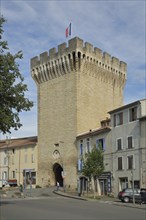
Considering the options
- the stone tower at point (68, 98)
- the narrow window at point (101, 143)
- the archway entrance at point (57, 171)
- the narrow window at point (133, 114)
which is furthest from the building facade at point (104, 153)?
the archway entrance at point (57, 171)

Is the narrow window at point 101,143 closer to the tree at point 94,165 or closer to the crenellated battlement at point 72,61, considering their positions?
the tree at point 94,165

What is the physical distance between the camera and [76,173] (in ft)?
187

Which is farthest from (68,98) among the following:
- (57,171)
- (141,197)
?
(141,197)

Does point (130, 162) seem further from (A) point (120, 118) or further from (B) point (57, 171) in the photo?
(B) point (57, 171)

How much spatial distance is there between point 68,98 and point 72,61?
5908 mm

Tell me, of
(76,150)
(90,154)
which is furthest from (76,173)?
(90,154)

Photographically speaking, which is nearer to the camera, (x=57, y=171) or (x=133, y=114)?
(x=133, y=114)

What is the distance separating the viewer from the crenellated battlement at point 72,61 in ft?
197

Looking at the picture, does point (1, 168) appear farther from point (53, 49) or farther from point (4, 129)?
point (4, 129)

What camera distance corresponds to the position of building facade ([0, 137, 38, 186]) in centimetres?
6575

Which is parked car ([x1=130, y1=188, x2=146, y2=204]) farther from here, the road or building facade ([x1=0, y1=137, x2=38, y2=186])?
building facade ([x1=0, y1=137, x2=38, y2=186])

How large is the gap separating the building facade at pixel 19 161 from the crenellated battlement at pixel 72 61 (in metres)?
12.3

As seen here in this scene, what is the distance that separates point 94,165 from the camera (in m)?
46.2

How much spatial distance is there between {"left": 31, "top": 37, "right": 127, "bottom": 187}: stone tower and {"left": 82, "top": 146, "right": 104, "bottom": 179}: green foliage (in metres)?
10.9
